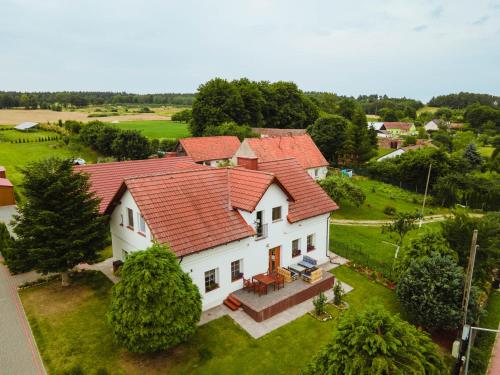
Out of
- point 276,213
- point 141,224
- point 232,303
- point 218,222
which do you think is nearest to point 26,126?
point 141,224

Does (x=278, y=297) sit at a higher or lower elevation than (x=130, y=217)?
lower

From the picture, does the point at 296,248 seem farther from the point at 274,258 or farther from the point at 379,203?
the point at 379,203

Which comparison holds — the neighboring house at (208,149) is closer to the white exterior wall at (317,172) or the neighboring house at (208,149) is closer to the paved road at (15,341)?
the white exterior wall at (317,172)

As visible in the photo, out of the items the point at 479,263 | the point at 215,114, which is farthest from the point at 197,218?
the point at 215,114

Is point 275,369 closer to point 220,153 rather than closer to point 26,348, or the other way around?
point 26,348

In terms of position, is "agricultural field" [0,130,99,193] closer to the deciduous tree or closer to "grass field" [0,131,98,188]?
"grass field" [0,131,98,188]

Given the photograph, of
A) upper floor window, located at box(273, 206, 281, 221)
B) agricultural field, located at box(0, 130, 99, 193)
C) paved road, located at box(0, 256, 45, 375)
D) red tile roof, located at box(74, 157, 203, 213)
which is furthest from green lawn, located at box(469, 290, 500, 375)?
agricultural field, located at box(0, 130, 99, 193)
